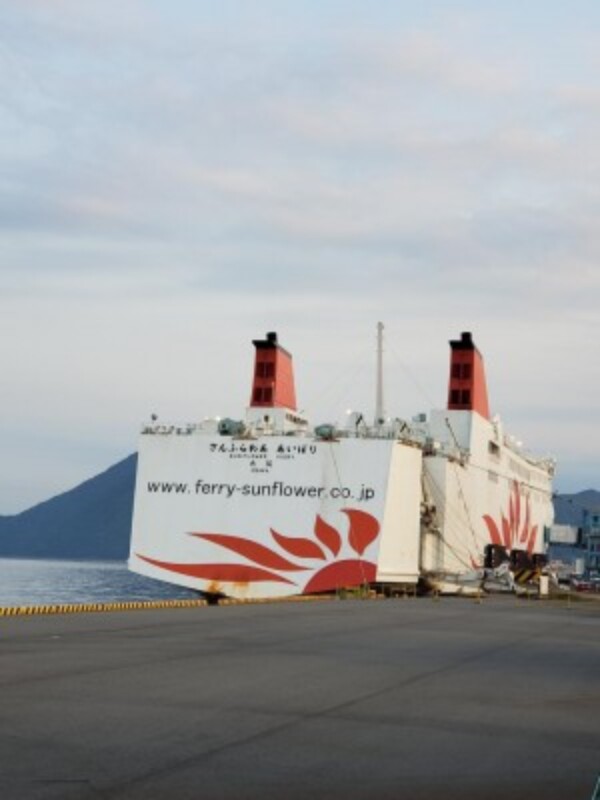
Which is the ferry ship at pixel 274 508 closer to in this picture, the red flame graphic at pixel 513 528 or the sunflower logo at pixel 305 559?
the sunflower logo at pixel 305 559

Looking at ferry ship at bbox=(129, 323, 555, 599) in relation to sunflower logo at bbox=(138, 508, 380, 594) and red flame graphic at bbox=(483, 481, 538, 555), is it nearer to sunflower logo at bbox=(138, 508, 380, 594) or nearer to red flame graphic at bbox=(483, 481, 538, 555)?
sunflower logo at bbox=(138, 508, 380, 594)

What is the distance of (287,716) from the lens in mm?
14188

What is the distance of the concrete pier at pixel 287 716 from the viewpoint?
10.2 m

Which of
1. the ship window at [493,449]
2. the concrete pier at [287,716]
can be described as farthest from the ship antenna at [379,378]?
the concrete pier at [287,716]

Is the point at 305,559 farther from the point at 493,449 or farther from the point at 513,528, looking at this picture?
the point at 513,528

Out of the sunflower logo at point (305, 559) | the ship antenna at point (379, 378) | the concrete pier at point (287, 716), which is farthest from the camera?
the ship antenna at point (379, 378)

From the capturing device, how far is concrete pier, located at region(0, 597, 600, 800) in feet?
33.5

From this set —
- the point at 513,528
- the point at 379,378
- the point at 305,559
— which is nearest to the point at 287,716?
the point at 305,559

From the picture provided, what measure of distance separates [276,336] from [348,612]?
26.5 m

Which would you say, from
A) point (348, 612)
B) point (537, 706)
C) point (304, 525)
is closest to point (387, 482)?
point (304, 525)

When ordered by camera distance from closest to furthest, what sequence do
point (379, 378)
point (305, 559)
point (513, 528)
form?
1. point (305, 559)
2. point (379, 378)
3. point (513, 528)

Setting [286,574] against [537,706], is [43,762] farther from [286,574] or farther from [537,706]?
[286,574]

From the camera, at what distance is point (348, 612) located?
4156 centimetres

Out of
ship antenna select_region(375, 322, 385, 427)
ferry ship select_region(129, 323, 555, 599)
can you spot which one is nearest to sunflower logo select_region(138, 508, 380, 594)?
ferry ship select_region(129, 323, 555, 599)
